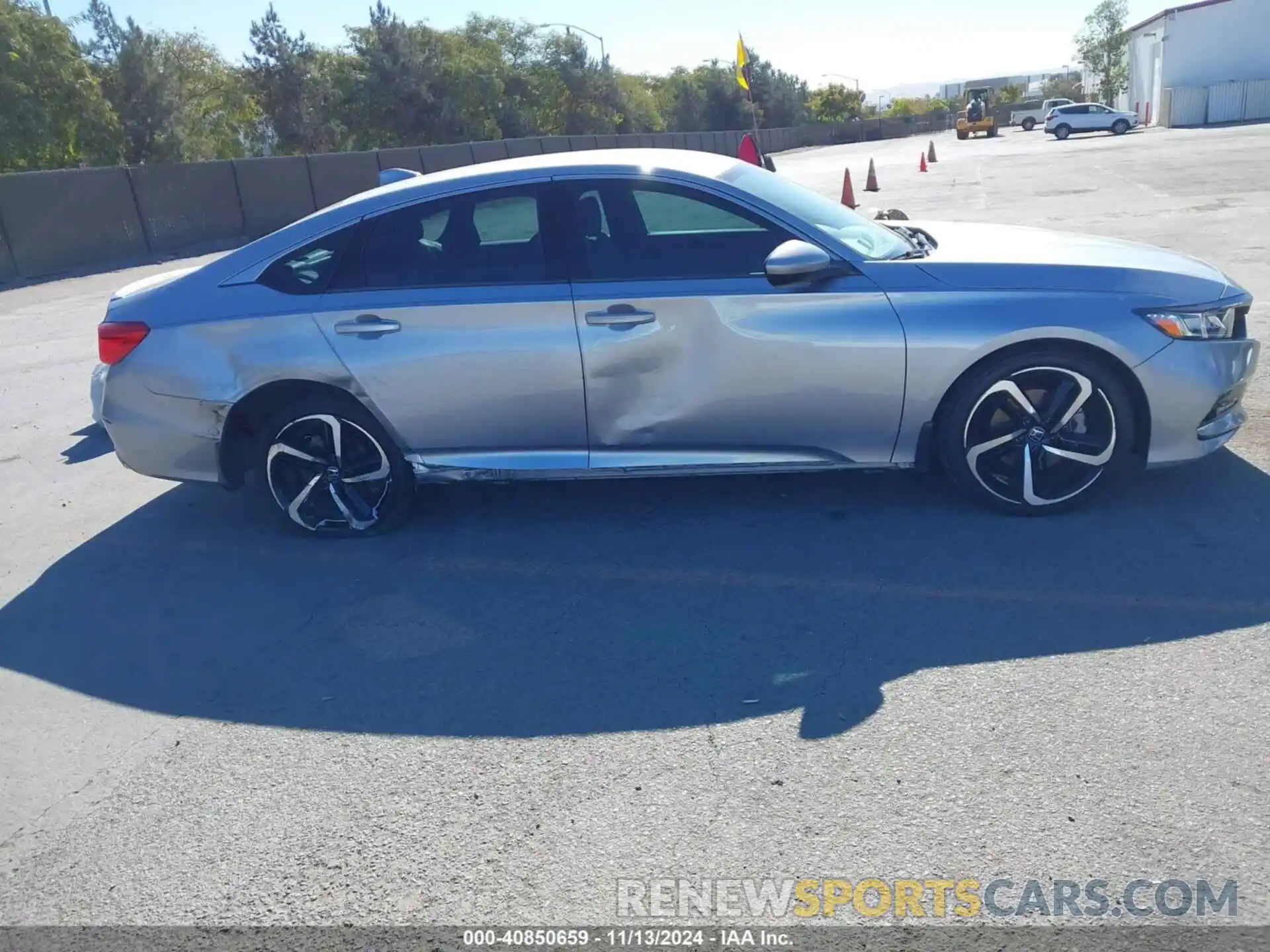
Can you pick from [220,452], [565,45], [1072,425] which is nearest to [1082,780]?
[1072,425]

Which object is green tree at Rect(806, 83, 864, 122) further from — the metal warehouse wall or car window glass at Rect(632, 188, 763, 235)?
car window glass at Rect(632, 188, 763, 235)

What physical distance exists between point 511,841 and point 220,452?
9.55ft

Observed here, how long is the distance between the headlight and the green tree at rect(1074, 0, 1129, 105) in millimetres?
78710

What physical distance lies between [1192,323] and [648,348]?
2.27 metres

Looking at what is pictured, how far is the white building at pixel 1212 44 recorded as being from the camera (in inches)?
2055

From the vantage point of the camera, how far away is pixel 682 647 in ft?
12.9

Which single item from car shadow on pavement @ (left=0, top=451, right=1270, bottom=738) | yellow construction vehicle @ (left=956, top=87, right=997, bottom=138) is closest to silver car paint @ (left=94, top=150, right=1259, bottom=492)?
car shadow on pavement @ (left=0, top=451, right=1270, bottom=738)

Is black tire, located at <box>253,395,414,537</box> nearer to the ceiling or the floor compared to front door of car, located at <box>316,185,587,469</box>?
nearer to the floor

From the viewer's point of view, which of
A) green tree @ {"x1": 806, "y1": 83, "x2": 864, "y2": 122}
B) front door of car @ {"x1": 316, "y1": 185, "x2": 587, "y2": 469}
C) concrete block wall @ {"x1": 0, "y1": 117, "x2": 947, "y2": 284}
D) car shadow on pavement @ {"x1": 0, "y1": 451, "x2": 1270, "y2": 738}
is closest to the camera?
car shadow on pavement @ {"x1": 0, "y1": 451, "x2": 1270, "y2": 738}

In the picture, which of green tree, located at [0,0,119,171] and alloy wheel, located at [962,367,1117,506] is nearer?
alloy wheel, located at [962,367,1117,506]

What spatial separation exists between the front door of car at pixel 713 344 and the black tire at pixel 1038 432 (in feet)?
1.06

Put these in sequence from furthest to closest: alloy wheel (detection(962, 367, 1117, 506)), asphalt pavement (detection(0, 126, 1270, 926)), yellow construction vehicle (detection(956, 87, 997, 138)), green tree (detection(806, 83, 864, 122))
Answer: green tree (detection(806, 83, 864, 122)) < yellow construction vehicle (detection(956, 87, 997, 138)) < alloy wheel (detection(962, 367, 1117, 506)) < asphalt pavement (detection(0, 126, 1270, 926))

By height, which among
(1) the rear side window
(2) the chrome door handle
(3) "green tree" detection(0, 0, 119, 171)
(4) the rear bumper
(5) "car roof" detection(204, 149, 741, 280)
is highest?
(3) "green tree" detection(0, 0, 119, 171)

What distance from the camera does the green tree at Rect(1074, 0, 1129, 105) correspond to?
248ft
